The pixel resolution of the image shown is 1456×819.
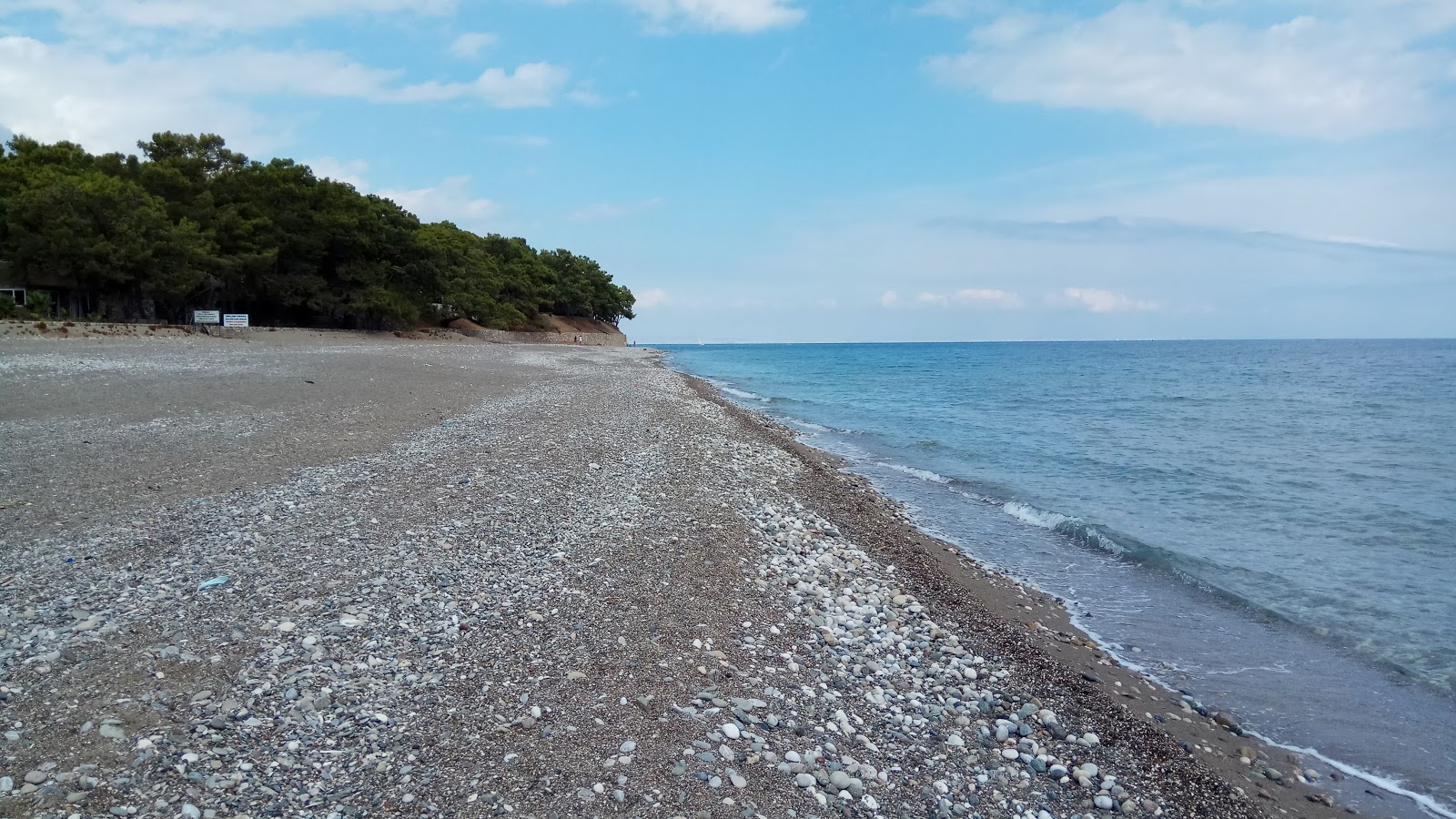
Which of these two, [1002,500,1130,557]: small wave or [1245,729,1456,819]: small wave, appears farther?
[1002,500,1130,557]: small wave

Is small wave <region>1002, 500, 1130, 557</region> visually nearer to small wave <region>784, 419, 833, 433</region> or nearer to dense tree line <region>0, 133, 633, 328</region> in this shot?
small wave <region>784, 419, 833, 433</region>

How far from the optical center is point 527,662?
5840 millimetres

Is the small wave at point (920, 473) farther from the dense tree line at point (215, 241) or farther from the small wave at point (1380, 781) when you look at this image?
the dense tree line at point (215, 241)

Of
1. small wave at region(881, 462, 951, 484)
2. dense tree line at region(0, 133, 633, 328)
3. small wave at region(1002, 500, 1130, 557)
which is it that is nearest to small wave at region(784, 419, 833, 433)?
small wave at region(881, 462, 951, 484)

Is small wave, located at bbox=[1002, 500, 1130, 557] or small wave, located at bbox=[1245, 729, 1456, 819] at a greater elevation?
small wave, located at bbox=[1002, 500, 1130, 557]

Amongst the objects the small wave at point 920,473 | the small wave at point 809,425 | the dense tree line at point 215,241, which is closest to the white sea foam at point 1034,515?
the small wave at point 920,473

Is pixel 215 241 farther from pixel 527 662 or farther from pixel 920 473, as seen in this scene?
pixel 527 662

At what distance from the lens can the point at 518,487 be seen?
11281mm

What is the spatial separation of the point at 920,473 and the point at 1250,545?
24.2 feet

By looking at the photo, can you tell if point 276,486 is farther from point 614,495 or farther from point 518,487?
point 614,495

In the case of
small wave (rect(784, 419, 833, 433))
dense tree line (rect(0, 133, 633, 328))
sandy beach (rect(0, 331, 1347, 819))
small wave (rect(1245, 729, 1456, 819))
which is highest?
dense tree line (rect(0, 133, 633, 328))

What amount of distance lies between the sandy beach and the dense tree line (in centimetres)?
3717

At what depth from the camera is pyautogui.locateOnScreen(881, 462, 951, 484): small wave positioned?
Answer: 59.4 ft

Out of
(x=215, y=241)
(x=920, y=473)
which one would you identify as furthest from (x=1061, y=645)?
(x=215, y=241)
